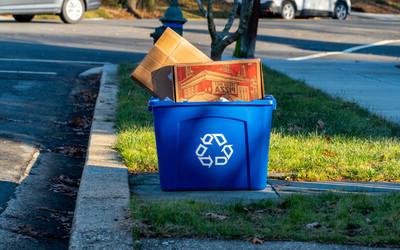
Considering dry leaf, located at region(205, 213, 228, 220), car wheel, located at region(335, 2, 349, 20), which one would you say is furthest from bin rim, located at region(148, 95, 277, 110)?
car wheel, located at region(335, 2, 349, 20)

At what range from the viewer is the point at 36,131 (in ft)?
31.0

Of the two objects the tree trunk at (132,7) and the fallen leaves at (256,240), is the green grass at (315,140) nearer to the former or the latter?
the fallen leaves at (256,240)

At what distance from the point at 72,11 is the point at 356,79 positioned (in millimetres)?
13302

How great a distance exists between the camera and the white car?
3092 centimetres

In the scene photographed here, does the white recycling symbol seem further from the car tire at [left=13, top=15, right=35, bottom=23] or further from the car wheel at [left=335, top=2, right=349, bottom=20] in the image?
the car wheel at [left=335, top=2, right=349, bottom=20]

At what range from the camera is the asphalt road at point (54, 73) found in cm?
636

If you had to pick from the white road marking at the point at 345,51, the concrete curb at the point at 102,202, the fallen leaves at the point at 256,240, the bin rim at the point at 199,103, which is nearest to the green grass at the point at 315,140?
the concrete curb at the point at 102,202

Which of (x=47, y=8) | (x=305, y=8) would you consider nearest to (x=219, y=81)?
(x=47, y=8)

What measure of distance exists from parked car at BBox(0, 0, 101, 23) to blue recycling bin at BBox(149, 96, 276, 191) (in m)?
19.0

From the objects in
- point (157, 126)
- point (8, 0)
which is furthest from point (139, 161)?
point (8, 0)

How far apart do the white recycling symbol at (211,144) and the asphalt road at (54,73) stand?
1.08m

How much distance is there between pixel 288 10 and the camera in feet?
103

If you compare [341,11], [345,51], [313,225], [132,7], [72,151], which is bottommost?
[341,11]

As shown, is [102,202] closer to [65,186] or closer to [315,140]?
[65,186]
